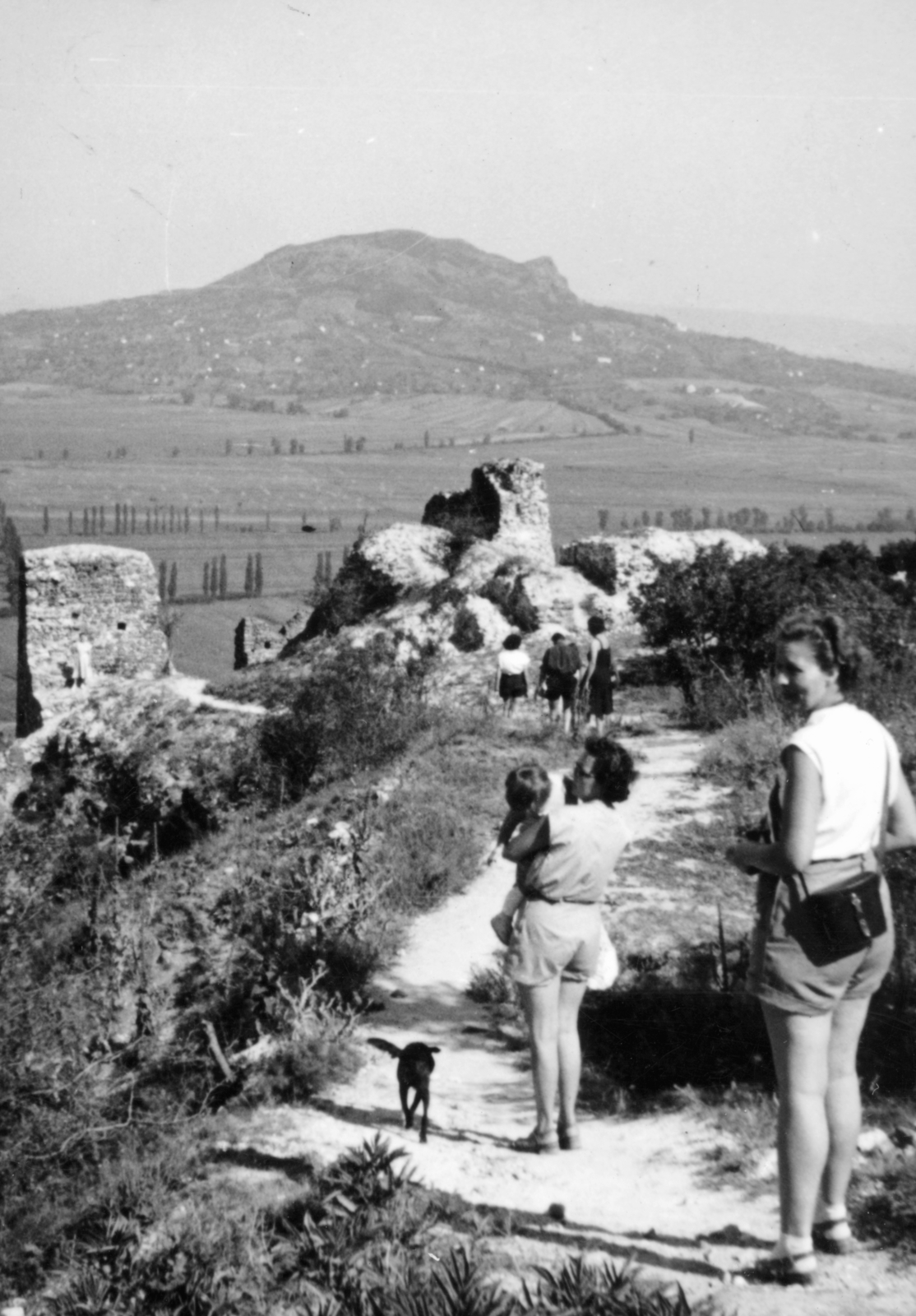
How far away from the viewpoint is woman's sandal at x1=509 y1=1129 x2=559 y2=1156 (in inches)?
181

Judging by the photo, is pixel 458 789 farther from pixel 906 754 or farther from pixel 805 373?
pixel 805 373

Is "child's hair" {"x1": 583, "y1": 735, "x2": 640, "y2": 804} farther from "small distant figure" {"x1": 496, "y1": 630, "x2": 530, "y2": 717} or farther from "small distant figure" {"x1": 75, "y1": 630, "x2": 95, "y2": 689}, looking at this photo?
"small distant figure" {"x1": 75, "y1": 630, "x2": 95, "y2": 689}

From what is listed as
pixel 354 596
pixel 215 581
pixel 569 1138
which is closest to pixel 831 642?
pixel 569 1138

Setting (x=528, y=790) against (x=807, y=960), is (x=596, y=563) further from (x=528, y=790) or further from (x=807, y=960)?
(x=807, y=960)

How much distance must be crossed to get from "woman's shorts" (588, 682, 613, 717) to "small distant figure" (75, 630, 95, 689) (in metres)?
10.1

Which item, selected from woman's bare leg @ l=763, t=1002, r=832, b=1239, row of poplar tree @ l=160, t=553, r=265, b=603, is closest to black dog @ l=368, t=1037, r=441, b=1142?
woman's bare leg @ l=763, t=1002, r=832, b=1239

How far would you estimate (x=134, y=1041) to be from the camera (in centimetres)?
632

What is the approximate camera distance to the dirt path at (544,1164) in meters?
3.63

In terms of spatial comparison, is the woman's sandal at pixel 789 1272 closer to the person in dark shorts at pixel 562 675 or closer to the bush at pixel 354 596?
the person in dark shorts at pixel 562 675

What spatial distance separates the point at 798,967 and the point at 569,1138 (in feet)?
5.16

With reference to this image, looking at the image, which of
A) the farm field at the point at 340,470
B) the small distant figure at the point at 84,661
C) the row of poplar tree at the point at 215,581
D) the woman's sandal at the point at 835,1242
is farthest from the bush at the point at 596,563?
the row of poplar tree at the point at 215,581

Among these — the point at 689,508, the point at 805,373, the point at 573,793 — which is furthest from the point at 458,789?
the point at 805,373

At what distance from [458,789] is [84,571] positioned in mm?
10929

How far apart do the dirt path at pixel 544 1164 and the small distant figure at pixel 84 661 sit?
12911 millimetres
